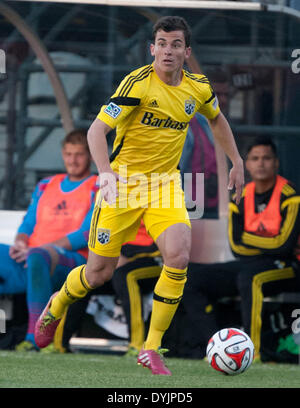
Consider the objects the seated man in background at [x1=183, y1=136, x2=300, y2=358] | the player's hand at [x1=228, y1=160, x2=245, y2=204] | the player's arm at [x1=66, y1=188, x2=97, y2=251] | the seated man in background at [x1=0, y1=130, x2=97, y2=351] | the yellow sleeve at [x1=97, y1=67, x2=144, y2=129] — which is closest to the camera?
the yellow sleeve at [x1=97, y1=67, x2=144, y2=129]

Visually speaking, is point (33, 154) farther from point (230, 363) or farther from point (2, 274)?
point (230, 363)

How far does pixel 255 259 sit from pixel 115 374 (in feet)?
6.16

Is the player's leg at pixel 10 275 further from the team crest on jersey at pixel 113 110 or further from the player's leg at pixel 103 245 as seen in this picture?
the team crest on jersey at pixel 113 110

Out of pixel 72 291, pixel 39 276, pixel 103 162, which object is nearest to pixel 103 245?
pixel 72 291

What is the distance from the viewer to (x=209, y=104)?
5949mm

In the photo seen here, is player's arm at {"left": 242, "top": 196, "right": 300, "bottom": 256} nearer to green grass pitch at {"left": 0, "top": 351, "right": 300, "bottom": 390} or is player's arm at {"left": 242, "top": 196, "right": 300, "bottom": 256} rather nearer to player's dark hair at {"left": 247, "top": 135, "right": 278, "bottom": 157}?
player's dark hair at {"left": 247, "top": 135, "right": 278, "bottom": 157}

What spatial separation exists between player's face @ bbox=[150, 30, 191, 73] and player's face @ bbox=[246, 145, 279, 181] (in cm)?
189

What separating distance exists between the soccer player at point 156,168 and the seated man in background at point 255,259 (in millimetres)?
1307

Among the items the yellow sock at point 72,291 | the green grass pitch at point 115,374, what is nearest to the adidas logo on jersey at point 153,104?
the yellow sock at point 72,291

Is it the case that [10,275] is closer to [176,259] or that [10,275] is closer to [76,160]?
[76,160]

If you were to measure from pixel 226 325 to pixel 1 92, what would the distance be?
8.80ft

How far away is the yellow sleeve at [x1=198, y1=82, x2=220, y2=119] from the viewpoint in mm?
5906

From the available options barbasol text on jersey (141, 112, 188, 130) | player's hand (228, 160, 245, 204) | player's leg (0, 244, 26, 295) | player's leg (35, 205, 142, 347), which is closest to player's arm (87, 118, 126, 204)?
barbasol text on jersey (141, 112, 188, 130)
